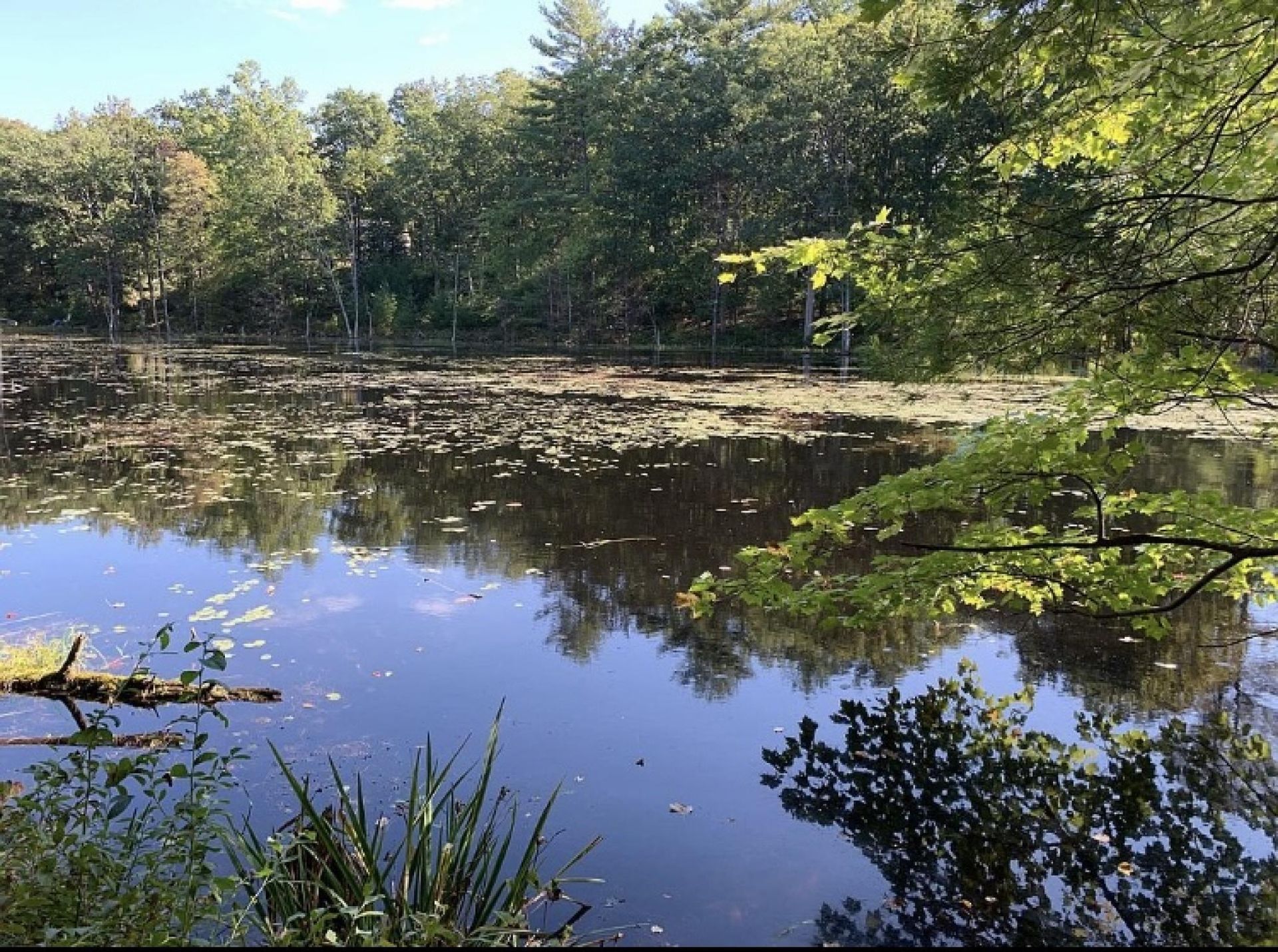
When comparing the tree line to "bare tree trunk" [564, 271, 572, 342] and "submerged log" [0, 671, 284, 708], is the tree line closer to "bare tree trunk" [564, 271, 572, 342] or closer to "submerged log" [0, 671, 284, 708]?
"bare tree trunk" [564, 271, 572, 342]

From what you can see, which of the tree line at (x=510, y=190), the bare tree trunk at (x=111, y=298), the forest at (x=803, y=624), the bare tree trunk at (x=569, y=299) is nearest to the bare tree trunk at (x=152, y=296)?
the tree line at (x=510, y=190)

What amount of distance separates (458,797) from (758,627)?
274cm

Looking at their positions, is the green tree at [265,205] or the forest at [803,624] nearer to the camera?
the forest at [803,624]

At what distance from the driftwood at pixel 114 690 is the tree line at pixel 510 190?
23623 millimetres

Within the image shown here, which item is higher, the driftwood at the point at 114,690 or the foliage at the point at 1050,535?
the foliage at the point at 1050,535

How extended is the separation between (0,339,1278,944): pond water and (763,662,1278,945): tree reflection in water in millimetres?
164

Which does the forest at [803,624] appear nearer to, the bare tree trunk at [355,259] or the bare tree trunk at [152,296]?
the bare tree trunk at [355,259]

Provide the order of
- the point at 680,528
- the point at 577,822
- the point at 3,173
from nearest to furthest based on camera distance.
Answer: the point at 577,822
the point at 680,528
the point at 3,173

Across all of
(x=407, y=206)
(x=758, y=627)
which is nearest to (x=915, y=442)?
(x=758, y=627)

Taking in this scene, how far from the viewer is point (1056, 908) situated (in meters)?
3.09

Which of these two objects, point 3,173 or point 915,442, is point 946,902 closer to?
point 915,442

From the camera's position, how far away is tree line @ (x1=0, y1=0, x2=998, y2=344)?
98.9 ft

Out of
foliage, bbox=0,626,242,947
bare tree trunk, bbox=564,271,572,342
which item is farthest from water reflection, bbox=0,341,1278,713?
bare tree trunk, bbox=564,271,572,342

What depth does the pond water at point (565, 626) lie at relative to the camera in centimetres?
365
